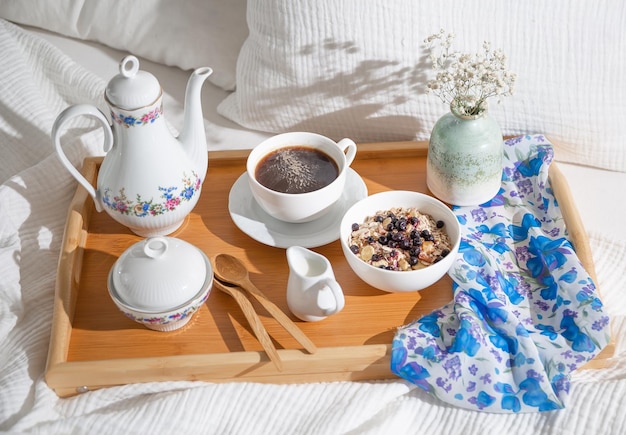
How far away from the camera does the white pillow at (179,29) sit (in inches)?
62.6

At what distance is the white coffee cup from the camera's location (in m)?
1.18

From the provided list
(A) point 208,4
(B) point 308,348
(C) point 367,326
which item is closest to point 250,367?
(B) point 308,348

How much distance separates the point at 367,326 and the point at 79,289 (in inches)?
18.4

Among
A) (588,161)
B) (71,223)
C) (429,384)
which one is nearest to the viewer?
(429,384)

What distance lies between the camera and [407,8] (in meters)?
1.33

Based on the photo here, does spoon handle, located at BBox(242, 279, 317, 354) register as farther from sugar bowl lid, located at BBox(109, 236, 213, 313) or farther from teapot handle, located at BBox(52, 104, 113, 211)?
teapot handle, located at BBox(52, 104, 113, 211)

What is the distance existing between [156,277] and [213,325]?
0.14m

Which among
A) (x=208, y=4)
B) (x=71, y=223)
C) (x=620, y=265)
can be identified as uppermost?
(x=208, y=4)

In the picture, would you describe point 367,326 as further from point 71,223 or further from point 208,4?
point 208,4

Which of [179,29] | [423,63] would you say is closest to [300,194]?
[423,63]

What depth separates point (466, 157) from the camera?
1231 millimetres

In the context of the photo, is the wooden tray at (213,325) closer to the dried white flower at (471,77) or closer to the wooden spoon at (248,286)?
the wooden spoon at (248,286)

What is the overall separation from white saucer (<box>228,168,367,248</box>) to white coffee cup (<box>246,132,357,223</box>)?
2 centimetres

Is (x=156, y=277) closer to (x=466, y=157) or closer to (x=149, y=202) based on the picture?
(x=149, y=202)
